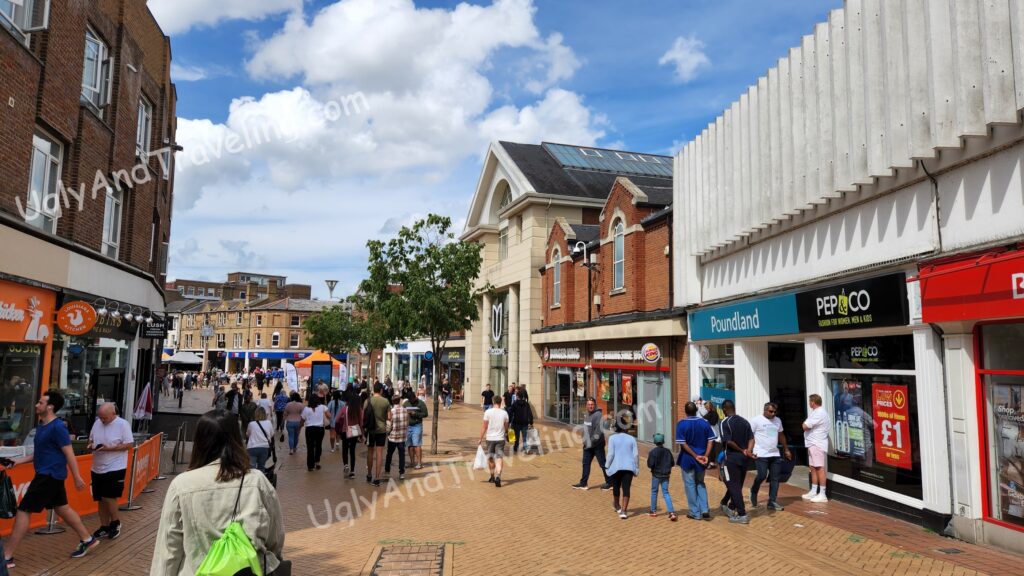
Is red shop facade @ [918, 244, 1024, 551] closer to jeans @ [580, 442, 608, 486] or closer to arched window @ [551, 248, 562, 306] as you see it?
jeans @ [580, 442, 608, 486]

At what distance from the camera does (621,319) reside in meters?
18.1

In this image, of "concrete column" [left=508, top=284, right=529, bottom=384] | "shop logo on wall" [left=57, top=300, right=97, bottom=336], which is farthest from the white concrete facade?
"concrete column" [left=508, top=284, right=529, bottom=384]

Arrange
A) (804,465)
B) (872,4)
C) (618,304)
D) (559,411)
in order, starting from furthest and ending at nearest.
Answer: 1. (559,411)
2. (618,304)
3. (804,465)
4. (872,4)

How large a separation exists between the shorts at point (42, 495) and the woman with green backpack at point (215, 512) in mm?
4555

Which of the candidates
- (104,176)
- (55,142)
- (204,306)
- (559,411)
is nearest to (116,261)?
(104,176)

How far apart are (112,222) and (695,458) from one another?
14622 millimetres

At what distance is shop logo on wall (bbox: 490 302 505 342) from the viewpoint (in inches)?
1218

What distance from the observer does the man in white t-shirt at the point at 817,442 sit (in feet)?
32.5

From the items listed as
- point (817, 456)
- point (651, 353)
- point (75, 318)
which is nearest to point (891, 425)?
point (817, 456)

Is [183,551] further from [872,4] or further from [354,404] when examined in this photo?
[872,4]

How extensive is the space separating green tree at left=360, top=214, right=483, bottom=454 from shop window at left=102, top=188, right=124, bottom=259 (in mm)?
6027

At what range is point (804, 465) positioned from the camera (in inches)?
525

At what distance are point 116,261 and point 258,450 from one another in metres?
7.94

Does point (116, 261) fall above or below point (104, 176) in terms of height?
below
